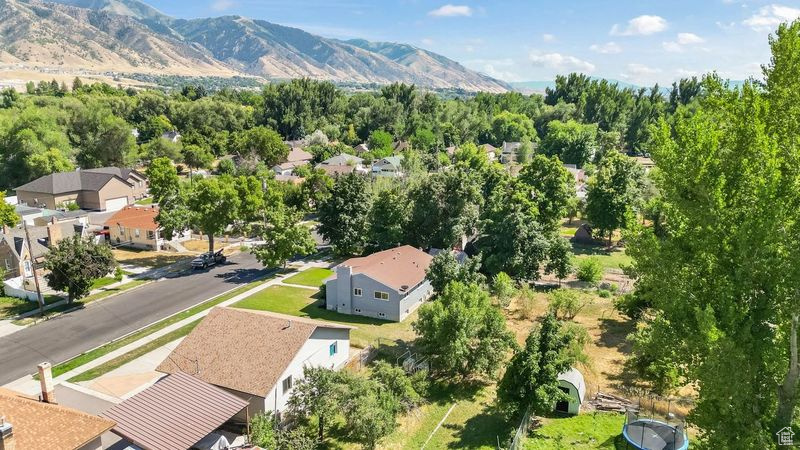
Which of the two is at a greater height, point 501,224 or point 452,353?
point 501,224

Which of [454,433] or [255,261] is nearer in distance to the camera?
[454,433]

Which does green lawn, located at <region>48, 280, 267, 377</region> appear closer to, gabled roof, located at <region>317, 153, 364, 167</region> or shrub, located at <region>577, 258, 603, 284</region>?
shrub, located at <region>577, 258, 603, 284</region>

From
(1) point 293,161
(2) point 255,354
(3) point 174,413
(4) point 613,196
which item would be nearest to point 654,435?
(2) point 255,354

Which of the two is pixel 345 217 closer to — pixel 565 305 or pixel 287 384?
pixel 565 305

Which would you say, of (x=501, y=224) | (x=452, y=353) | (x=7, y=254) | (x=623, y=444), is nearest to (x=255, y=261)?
(x=7, y=254)

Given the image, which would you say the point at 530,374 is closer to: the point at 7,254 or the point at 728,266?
the point at 728,266
